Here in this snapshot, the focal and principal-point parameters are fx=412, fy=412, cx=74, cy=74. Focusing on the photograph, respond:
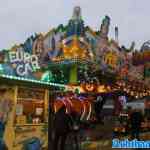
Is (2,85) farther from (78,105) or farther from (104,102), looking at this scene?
(104,102)

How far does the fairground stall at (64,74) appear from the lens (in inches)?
409

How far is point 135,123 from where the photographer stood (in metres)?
12.1

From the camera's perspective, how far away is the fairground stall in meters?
10.4

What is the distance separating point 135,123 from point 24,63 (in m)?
9.78

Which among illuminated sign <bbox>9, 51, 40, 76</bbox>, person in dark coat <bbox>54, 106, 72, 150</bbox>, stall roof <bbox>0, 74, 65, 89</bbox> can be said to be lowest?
person in dark coat <bbox>54, 106, 72, 150</bbox>

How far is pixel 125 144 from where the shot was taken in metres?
11.9

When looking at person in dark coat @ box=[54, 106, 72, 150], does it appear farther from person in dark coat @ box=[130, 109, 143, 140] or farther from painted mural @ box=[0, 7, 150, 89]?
painted mural @ box=[0, 7, 150, 89]

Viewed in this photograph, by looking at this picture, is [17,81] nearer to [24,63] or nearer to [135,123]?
[135,123]

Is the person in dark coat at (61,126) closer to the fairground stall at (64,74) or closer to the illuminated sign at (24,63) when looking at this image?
the fairground stall at (64,74)

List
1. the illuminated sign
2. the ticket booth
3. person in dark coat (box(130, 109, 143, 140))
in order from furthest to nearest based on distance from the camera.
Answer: the illuminated sign
person in dark coat (box(130, 109, 143, 140))
the ticket booth

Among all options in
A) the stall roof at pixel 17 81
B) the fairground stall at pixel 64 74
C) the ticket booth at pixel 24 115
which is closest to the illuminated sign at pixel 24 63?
the fairground stall at pixel 64 74

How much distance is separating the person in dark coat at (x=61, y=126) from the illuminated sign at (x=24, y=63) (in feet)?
24.2

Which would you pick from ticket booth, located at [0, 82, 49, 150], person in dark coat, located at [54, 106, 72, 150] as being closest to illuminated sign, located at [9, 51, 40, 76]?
person in dark coat, located at [54, 106, 72, 150]

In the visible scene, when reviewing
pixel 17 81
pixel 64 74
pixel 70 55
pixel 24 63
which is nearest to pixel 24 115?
pixel 17 81
